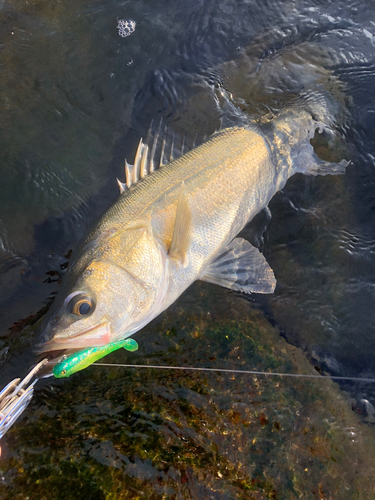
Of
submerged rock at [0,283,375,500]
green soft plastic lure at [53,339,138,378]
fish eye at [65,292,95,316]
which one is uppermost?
fish eye at [65,292,95,316]

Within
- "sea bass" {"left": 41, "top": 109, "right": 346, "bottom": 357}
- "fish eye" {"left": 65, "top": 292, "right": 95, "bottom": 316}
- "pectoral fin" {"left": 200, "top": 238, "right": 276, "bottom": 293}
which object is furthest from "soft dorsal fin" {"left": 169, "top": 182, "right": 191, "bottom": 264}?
"fish eye" {"left": 65, "top": 292, "right": 95, "bottom": 316}

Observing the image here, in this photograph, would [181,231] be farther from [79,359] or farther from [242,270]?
[79,359]

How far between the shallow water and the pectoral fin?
1.24 ft

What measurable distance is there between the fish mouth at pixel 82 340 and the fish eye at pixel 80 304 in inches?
5.0

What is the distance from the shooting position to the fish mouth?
2398 mm

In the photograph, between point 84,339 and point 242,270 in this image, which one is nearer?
point 84,339

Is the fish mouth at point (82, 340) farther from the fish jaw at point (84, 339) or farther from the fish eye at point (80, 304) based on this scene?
the fish eye at point (80, 304)

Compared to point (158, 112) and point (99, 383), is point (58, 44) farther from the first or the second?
point (99, 383)

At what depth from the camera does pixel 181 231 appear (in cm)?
304

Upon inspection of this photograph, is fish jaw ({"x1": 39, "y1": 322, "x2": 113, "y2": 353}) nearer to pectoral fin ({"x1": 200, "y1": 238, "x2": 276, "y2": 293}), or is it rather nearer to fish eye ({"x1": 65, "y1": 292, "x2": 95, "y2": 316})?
fish eye ({"x1": 65, "y1": 292, "x2": 95, "y2": 316})

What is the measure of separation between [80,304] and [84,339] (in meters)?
0.24

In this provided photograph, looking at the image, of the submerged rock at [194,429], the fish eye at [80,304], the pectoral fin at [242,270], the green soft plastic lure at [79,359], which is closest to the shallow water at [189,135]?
the submerged rock at [194,429]

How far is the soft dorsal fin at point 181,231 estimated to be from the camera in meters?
3.00

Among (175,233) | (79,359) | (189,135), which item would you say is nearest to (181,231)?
(175,233)
